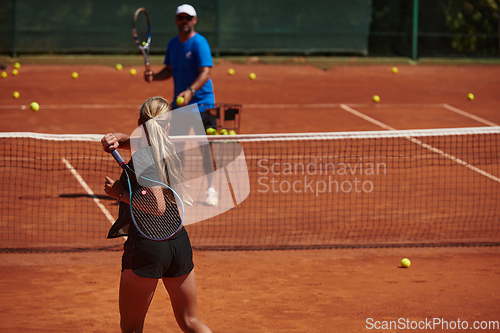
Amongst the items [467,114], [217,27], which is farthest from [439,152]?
[217,27]

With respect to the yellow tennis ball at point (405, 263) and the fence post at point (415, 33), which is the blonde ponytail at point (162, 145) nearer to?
the yellow tennis ball at point (405, 263)

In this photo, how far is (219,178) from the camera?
796 centimetres

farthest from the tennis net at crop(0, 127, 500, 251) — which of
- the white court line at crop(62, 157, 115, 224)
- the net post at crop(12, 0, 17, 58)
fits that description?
the net post at crop(12, 0, 17, 58)

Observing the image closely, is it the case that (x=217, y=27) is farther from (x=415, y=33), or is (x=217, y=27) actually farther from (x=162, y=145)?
(x=162, y=145)

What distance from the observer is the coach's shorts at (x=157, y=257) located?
3186 mm

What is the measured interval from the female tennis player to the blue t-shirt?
155 inches

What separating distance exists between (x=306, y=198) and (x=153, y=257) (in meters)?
4.97

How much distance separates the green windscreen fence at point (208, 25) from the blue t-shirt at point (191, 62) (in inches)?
409

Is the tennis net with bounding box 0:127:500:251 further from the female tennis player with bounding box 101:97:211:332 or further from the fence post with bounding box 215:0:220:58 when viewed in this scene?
the fence post with bounding box 215:0:220:58

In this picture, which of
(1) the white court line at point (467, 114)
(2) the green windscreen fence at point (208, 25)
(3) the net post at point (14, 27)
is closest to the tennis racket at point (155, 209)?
(1) the white court line at point (467, 114)

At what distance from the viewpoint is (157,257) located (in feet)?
10.5

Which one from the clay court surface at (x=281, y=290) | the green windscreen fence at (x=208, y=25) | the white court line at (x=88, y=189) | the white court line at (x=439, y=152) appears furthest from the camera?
the green windscreen fence at (x=208, y=25)

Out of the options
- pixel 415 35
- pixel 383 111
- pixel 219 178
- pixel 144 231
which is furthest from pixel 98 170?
pixel 415 35

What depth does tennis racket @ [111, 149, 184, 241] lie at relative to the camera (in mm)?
3145
